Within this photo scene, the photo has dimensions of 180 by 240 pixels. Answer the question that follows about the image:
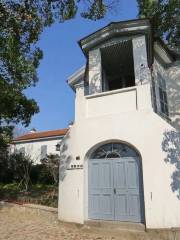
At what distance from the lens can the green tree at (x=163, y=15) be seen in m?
12.2

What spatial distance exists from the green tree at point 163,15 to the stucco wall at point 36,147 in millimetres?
20588

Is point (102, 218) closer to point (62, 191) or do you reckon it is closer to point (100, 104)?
point (62, 191)

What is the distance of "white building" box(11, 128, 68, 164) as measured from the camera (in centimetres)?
3052

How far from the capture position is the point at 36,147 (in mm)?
31641

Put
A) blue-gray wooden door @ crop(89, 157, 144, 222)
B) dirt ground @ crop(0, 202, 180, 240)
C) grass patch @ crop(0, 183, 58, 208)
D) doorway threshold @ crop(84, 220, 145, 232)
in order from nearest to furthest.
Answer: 1. dirt ground @ crop(0, 202, 180, 240)
2. doorway threshold @ crop(84, 220, 145, 232)
3. blue-gray wooden door @ crop(89, 157, 144, 222)
4. grass patch @ crop(0, 183, 58, 208)

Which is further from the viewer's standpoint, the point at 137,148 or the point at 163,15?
the point at 163,15

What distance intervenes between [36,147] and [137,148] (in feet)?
80.6

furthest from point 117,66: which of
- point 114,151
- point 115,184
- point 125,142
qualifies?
point 115,184

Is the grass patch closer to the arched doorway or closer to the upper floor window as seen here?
the arched doorway

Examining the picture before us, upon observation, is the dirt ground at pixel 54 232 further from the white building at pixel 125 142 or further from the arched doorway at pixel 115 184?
the arched doorway at pixel 115 184

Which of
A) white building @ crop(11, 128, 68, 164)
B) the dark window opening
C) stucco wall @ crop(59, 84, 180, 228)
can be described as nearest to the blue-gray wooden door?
stucco wall @ crop(59, 84, 180, 228)

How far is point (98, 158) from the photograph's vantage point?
32.0 feet

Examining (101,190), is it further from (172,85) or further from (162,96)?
(172,85)

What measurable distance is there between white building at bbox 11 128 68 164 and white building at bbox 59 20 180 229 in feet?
66.1
